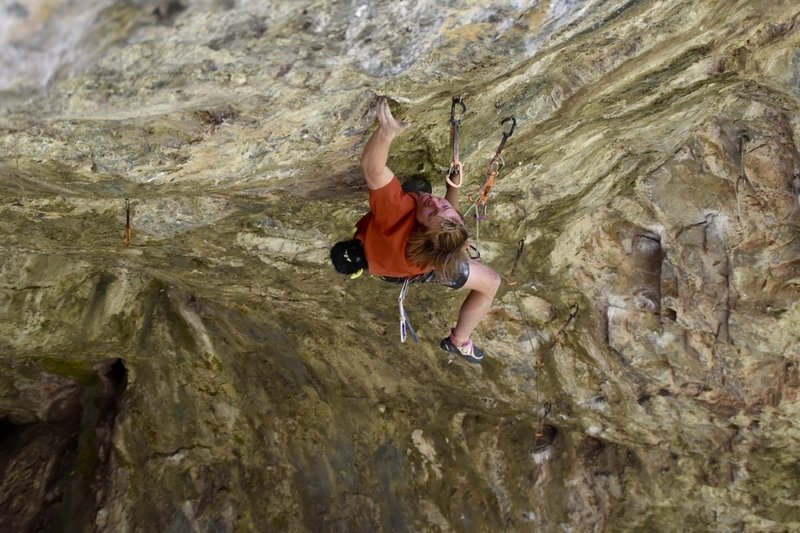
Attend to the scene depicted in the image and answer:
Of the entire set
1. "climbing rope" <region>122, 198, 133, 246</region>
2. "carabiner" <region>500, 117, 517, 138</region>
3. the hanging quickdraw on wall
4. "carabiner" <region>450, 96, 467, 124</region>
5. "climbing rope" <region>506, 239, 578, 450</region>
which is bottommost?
"climbing rope" <region>506, 239, 578, 450</region>

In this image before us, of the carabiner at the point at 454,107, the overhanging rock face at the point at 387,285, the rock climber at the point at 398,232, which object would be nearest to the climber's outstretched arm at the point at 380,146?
the rock climber at the point at 398,232

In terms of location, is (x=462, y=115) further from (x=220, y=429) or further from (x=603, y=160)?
(x=220, y=429)

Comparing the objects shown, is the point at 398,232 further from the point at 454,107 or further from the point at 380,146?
the point at 454,107

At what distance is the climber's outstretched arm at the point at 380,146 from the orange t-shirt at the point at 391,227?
0.07m

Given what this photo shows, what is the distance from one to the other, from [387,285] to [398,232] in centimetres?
235

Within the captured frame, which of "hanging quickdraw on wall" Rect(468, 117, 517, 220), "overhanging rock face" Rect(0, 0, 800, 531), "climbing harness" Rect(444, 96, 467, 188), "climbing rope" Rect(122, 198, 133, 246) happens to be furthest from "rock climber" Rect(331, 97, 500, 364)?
"climbing rope" Rect(122, 198, 133, 246)

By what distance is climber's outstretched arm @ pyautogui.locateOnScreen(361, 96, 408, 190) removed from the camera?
2.93 m

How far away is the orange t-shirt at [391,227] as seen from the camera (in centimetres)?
319

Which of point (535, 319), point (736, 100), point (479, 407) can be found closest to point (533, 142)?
point (736, 100)

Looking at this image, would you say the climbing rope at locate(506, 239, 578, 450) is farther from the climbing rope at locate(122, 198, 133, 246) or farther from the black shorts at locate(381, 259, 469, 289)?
the climbing rope at locate(122, 198, 133, 246)

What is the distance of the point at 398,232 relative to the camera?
324 centimetres

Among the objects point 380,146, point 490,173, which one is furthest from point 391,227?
point 490,173

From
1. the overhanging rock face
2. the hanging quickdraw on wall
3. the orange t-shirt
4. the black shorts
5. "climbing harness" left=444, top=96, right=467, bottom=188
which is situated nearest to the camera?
the overhanging rock face

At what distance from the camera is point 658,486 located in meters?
5.95
